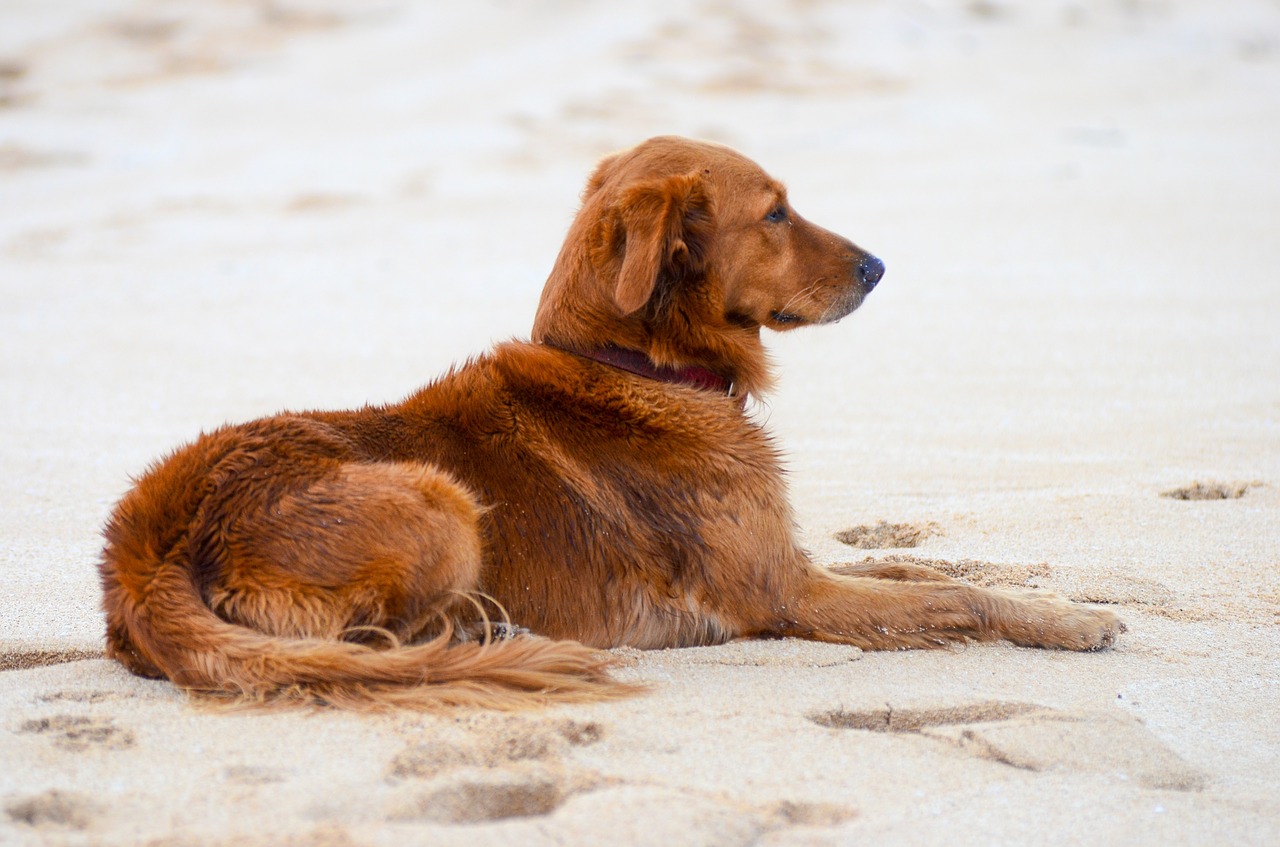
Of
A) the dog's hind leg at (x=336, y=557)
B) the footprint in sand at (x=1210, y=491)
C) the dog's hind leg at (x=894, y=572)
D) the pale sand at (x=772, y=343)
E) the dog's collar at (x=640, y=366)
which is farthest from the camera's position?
the footprint in sand at (x=1210, y=491)

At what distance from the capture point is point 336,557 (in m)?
3.40

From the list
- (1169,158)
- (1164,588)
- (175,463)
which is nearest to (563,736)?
(175,463)

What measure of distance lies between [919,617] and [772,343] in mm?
4958

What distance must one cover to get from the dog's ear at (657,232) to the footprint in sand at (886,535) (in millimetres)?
1495

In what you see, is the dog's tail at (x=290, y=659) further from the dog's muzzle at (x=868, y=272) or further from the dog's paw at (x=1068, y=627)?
the dog's muzzle at (x=868, y=272)

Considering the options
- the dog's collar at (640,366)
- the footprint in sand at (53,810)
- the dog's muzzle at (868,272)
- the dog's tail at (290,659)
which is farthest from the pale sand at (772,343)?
the dog's muzzle at (868,272)

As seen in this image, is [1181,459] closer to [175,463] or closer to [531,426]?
[531,426]

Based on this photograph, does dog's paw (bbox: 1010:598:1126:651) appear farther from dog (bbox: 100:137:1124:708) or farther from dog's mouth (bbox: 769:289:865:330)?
dog's mouth (bbox: 769:289:865:330)

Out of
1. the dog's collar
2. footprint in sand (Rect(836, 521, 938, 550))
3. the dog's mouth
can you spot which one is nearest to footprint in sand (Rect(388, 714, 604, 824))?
the dog's collar

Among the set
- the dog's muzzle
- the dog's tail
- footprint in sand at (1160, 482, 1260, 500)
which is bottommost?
the dog's tail

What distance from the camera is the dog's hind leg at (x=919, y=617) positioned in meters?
3.89

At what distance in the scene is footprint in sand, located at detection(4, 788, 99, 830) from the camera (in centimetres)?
266

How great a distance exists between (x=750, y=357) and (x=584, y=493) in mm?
751

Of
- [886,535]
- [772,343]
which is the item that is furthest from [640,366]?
[772,343]
